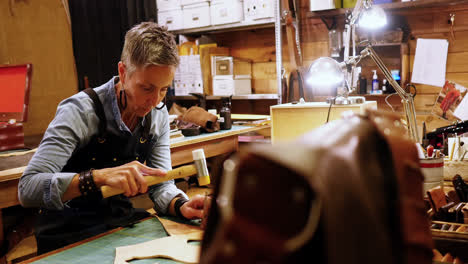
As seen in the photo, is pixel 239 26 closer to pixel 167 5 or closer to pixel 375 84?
pixel 167 5

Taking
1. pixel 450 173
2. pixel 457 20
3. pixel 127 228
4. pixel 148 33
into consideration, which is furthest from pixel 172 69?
pixel 457 20

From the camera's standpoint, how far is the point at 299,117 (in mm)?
2414

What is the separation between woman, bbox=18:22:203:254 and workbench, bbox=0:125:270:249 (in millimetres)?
467

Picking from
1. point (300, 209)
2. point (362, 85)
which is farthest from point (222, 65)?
point (300, 209)

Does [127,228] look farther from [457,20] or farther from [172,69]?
[457,20]

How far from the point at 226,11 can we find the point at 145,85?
2581 millimetres

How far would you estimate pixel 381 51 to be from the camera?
3502 mm

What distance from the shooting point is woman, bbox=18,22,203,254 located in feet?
4.42

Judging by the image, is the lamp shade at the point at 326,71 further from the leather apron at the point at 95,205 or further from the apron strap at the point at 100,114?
the apron strap at the point at 100,114

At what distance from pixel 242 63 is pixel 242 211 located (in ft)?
13.5

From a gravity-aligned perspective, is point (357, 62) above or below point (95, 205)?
above

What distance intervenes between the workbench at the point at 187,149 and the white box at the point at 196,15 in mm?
1267

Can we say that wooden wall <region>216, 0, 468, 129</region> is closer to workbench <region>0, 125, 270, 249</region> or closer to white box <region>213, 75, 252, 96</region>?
white box <region>213, 75, 252, 96</region>

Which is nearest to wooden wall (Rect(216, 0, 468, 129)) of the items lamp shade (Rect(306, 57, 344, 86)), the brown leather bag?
lamp shade (Rect(306, 57, 344, 86))
